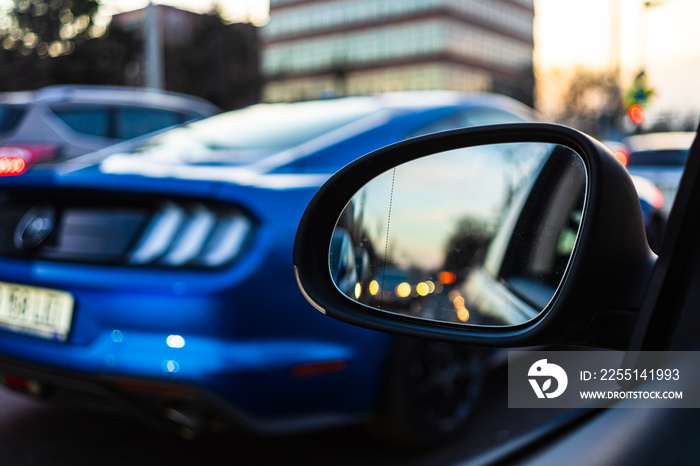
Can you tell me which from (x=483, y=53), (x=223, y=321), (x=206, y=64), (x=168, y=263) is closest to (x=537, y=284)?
(x=223, y=321)

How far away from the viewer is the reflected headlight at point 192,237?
2195 millimetres

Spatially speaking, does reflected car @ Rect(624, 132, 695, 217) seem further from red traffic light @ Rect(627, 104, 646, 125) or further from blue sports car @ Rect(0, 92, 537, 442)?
blue sports car @ Rect(0, 92, 537, 442)

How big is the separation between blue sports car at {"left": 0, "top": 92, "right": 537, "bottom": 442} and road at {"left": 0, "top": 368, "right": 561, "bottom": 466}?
18 centimetres

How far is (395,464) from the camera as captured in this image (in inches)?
101

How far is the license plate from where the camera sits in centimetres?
226

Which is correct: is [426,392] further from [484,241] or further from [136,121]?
[136,121]

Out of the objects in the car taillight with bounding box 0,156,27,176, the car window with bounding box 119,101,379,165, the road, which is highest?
the car window with bounding box 119,101,379,165

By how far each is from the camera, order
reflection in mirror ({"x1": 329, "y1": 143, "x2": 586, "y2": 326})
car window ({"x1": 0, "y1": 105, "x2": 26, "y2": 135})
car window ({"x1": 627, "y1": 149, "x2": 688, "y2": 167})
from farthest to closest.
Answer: car window ({"x1": 627, "y1": 149, "x2": 688, "y2": 167}) → car window ({"x1": 0, "y1": 105, "x2": 26, "y2": 135}) → reflection in mirror ({"x1": 329, "y1": 143, "x2": 586, "y2": 326})

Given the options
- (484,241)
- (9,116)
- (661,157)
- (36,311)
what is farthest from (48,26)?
(484,241)

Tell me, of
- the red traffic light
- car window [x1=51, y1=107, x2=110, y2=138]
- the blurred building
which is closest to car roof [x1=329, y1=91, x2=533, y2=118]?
car window [x1=51, y1=107, x2=110, y2=138]

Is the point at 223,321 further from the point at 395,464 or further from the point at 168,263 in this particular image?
the point at 395,464

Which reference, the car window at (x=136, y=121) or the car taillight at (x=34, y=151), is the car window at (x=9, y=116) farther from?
the car window at (x=136, y=121)

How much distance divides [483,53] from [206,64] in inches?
1350

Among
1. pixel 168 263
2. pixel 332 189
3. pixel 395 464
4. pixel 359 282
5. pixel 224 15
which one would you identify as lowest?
pixel 395 464
